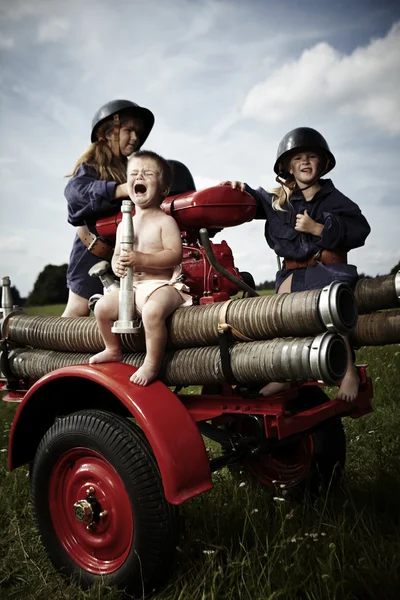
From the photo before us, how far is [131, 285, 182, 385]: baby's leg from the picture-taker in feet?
7.44

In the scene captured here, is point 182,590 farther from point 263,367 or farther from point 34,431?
point 34,431

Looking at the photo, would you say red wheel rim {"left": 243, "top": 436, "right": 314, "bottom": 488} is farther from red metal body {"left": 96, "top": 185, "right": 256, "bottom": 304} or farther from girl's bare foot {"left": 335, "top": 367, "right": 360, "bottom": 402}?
red metal body {"left": 96, "top": 185, "right": 256, "bottom": 304}

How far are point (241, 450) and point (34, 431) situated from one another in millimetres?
1063

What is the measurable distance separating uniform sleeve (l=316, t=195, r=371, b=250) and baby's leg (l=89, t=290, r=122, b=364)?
1.22 m

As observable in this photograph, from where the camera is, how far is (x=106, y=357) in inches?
97.8

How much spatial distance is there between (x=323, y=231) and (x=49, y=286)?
1943 inches

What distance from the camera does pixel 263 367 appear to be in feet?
6.78

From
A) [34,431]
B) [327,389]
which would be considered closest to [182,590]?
[34,431]

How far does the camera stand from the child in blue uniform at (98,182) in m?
3.02

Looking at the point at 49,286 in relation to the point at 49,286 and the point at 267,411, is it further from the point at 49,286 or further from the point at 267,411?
the point at 267,411

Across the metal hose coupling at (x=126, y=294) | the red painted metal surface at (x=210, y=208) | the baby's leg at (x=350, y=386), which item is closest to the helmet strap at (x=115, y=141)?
the red painted metal surface at (x=210, y=208)

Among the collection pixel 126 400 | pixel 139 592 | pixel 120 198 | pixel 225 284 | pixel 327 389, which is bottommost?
pixel 139 592

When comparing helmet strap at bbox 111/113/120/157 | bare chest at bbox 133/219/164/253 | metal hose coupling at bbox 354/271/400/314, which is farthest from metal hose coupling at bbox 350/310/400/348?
helmet strap at bbox 111/113/120/157

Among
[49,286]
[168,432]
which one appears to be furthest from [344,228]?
[49,286]
